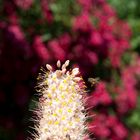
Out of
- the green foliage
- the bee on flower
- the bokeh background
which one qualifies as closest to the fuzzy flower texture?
the bee on flower

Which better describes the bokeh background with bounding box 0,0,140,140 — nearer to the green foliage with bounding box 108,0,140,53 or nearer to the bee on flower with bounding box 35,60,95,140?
the green foliage with bounding box 108,0,140,53

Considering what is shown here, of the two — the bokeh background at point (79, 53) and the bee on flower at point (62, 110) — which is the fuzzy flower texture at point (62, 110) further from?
the bokeh background at point (79, 53)

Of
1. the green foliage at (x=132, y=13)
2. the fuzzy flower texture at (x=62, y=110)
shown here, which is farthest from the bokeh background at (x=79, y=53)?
the fuzzy flower texture at (x=62, y=110)

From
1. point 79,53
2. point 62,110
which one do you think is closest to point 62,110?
point 62,110

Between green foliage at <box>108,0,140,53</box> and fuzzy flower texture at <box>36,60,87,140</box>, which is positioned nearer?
fuzzy flower texture at <box>36,60,87,140</box>

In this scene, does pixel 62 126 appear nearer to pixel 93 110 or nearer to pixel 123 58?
pixel 93 110

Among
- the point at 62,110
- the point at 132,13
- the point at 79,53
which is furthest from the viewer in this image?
the point at 132,13

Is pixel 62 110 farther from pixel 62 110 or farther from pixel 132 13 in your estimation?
pixel 132 13
